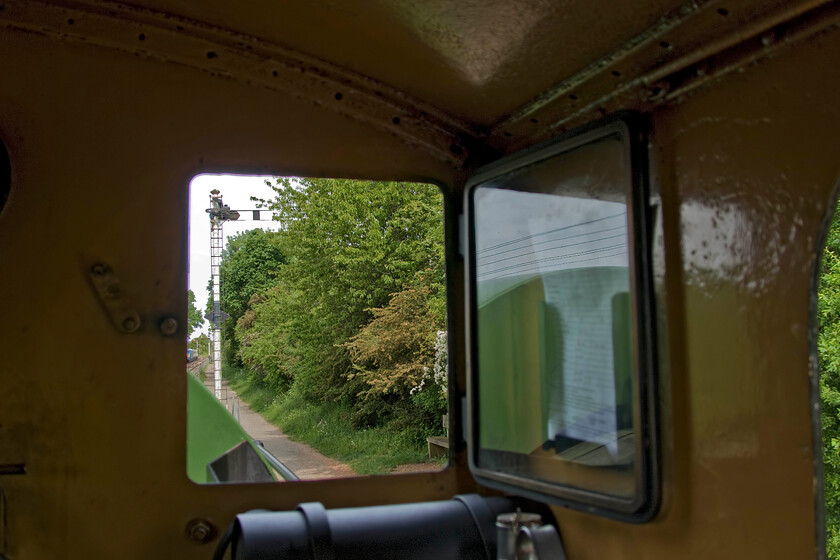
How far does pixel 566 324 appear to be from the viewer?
2055mm

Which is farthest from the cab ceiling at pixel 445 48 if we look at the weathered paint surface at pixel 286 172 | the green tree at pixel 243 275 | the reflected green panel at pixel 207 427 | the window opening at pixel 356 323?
the green tree at pixel 243 275

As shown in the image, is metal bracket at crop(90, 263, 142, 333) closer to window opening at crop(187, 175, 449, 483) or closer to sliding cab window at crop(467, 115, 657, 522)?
sliding cab window at crop(467, 115, 657, 522)

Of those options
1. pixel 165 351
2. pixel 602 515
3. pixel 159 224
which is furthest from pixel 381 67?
pixel 602 515

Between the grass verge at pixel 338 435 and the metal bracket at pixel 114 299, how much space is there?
10921 mm

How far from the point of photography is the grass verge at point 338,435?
A: 15.6 m

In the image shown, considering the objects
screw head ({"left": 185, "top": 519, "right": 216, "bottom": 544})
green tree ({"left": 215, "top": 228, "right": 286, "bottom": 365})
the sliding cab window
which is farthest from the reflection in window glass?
green tree ({"left": 215, "top": 228, "right": 286, "bottom": 365})

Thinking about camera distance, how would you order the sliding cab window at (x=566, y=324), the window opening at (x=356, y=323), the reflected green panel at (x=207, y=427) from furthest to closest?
the window opening at (x=356, y=323)
the reflected green panel at (x=207, y=427)
the sliding cab window at (x=566, y=324)

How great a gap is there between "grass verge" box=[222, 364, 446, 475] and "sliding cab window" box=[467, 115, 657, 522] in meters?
10.8

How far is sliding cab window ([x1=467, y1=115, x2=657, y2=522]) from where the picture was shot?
5.66ft

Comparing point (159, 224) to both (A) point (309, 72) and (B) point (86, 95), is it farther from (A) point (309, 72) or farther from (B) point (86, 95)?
(A) point (309, 72)

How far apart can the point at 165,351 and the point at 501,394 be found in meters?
1.02

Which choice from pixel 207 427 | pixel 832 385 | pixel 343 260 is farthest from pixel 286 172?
pixel 343 260

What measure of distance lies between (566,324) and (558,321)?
0.14ft

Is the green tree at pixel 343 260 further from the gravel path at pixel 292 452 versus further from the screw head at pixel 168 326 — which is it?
the screw head at pixel 168 326
